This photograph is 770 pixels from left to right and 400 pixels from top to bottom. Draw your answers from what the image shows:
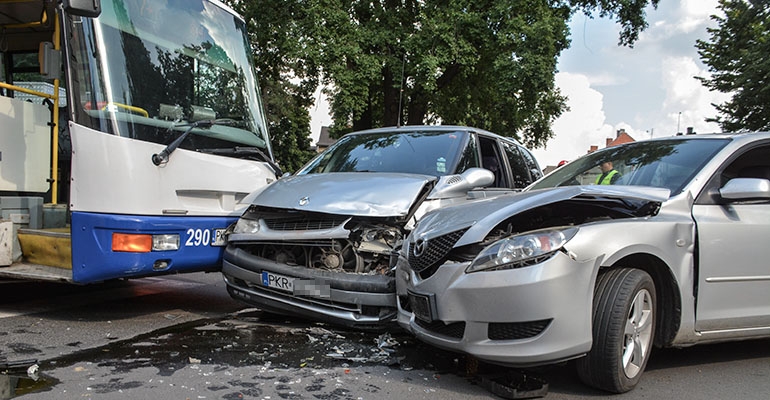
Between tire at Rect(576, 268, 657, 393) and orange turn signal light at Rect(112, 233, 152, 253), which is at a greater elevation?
orange turn signal light at Rect(112, 233, 152, 253)

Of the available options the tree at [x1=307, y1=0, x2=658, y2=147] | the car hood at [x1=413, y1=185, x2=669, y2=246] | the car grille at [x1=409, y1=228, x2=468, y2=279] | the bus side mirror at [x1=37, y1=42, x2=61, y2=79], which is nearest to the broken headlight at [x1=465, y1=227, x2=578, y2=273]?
the car hood at [x1=413, y1=185, x2=669, y2=246]

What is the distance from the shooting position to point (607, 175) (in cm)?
469

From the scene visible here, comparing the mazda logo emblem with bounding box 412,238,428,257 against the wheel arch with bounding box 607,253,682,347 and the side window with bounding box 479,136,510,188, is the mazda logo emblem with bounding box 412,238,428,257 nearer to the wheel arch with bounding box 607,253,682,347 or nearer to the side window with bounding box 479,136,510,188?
the wheel arch with bounding box 607,253,682,347

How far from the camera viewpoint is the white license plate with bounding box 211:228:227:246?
208 inches

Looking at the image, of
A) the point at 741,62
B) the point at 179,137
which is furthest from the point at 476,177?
the point at 741,62

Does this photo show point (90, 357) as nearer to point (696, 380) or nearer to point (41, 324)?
point (41, 324)

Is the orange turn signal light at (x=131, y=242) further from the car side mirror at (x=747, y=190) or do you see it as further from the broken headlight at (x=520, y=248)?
the car side mirror at (x=747, y=190)

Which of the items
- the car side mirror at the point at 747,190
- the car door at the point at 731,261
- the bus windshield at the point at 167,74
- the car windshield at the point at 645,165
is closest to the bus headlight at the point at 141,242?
the bus windshield at the point at 167,74

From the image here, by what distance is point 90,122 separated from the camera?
4.64 metres

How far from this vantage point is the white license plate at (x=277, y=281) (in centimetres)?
463

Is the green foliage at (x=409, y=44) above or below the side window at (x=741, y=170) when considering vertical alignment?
above

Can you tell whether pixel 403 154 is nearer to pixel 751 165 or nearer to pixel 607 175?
pixel 607 175

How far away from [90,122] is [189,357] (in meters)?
2.03

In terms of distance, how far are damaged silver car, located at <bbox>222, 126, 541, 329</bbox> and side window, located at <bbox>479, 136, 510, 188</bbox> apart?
73cm
